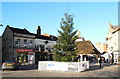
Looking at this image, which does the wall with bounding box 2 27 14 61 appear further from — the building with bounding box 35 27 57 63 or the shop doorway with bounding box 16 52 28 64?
the building with bounding box 35 27 57 63

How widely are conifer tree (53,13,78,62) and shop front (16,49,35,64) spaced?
15.9 meters

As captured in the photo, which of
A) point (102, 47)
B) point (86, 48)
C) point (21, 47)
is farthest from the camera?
point (102, 47)

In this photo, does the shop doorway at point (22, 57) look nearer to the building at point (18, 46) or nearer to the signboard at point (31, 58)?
the building at point (18, 46)

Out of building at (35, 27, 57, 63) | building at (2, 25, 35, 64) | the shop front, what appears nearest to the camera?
building at (2, 25, 35, 64)

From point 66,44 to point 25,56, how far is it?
59.0 feet

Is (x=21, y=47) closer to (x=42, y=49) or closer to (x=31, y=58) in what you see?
(x=31, y=58)

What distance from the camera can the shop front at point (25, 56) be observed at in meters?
35.5

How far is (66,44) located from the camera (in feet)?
70.8

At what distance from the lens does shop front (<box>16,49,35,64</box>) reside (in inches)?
1396

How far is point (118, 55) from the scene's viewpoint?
3362 centimetres

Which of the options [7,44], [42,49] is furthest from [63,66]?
[42,49]

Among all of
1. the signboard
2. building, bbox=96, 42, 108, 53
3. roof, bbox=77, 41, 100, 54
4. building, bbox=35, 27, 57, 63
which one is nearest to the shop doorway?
the signboard

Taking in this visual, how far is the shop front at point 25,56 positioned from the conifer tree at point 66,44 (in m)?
15.9

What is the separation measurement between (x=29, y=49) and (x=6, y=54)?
5.68m
